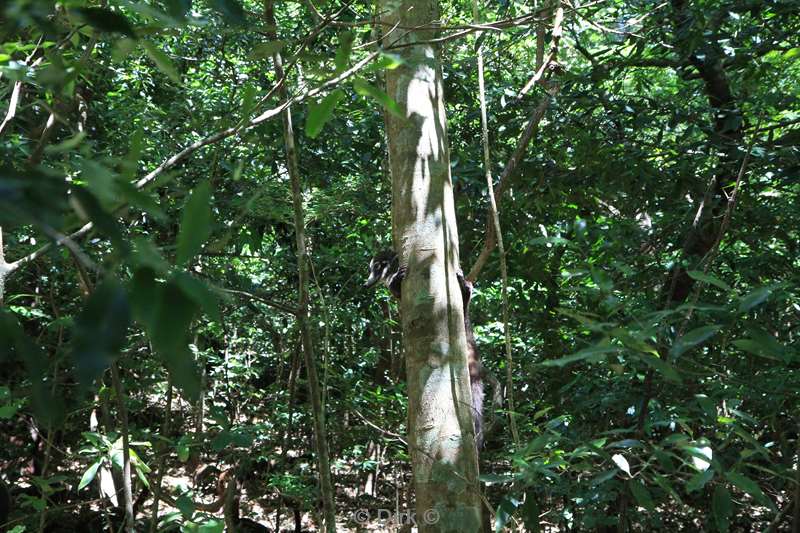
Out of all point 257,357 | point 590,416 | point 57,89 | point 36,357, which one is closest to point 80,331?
point 36,357

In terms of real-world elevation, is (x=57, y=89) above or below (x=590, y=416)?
below

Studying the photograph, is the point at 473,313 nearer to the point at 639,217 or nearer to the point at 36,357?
the point at 639,217

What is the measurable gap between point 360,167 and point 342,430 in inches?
75.6

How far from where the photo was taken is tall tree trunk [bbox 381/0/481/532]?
6.59 ft

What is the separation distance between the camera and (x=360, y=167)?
14.6 feet

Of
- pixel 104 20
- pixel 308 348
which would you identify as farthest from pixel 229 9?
pixel 308 348

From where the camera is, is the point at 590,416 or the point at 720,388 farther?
the point at 590,416

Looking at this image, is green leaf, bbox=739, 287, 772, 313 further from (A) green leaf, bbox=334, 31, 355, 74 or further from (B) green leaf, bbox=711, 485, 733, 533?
(A) green leaf, bbox=334, 31, 355, 74

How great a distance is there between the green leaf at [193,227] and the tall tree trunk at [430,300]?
4.67 feet

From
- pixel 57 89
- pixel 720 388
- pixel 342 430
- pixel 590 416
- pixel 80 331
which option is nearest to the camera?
pixel 80 331

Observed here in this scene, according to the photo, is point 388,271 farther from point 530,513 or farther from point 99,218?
point 99,218

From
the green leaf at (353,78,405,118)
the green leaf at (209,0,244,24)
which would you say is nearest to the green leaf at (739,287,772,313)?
the green leaf at (353,78,405,118)

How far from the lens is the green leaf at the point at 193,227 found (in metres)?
0.60

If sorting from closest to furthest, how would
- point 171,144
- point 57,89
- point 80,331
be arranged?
point 80,331 → point 57,89 → point 171,144
